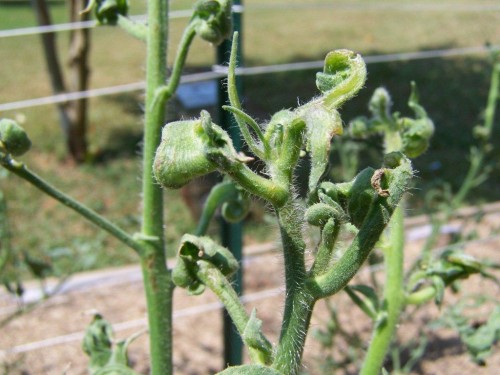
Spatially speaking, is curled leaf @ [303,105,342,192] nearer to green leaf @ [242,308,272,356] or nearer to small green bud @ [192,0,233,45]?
green leaf @ [242,308,272,356]

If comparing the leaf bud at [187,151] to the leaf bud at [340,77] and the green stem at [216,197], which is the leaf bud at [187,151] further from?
the green stem at [216,197]

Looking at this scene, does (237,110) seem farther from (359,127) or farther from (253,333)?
(359,127)

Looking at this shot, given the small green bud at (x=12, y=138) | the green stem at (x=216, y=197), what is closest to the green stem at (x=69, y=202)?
the small green bud at (x=12, y=138)

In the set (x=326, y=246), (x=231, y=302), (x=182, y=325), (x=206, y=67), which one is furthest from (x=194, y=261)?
(x=206, y=67)

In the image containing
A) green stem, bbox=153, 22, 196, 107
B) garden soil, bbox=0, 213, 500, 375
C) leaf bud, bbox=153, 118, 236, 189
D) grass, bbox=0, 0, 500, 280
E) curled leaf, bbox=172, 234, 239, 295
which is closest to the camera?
leaf bud, bbox=153, 118, 236, 189

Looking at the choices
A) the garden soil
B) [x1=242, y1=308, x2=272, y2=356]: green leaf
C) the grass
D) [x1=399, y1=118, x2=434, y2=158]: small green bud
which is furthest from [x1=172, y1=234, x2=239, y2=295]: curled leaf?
the garden soil
